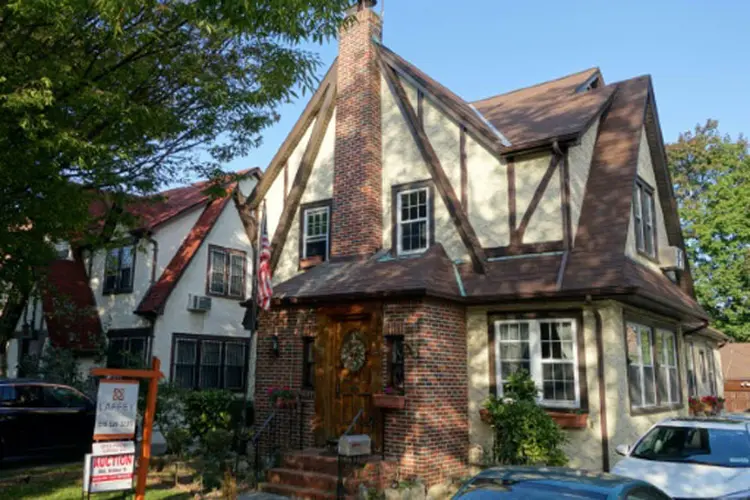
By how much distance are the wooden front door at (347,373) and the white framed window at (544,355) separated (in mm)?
2407

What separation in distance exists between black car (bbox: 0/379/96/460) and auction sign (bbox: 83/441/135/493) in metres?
4.86

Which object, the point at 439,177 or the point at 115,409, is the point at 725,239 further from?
the point at 115,409

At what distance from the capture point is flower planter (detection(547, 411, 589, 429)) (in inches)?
416

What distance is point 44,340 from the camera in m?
20.0

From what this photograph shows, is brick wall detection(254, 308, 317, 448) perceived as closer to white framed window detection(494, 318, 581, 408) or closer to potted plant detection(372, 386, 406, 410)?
potted plant detection(372, 386, 406, 410)

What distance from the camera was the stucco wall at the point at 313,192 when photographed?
49.5ft

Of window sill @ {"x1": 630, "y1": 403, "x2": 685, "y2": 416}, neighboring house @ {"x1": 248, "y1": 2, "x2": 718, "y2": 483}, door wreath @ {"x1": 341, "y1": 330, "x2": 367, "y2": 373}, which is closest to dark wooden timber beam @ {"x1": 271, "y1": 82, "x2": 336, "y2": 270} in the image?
neighboring house @ {"x1": 248, "y1": 2, "x2": 718, "y2": 483}

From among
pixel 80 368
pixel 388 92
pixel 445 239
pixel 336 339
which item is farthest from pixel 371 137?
pixel 80 368

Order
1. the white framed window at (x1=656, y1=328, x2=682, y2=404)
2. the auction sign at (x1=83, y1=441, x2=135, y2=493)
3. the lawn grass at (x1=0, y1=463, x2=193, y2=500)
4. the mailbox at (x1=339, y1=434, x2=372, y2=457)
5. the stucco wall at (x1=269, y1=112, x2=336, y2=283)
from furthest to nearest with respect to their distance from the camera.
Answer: the stucco wall at (x1=269, y1=112, x2=336, y2=283) < the white framed window at (x1=656, y1=328, x2=682, y2=404) < the mailbox at (x1=339, y1=434, x2=372, y2=457) < the lawn grass at (x1=0, y1=463, x2=193, y2=500) < the auction sign at (x1=83, y1=441, x2=135, y2=493)

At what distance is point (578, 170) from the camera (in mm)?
12219

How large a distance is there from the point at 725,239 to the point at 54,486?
32861 millimetres

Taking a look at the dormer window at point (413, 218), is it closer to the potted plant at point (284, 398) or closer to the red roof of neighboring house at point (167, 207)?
the potted plant at point (284, 398)

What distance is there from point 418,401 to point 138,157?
6521mm

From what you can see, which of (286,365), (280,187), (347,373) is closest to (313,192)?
(280,187)
